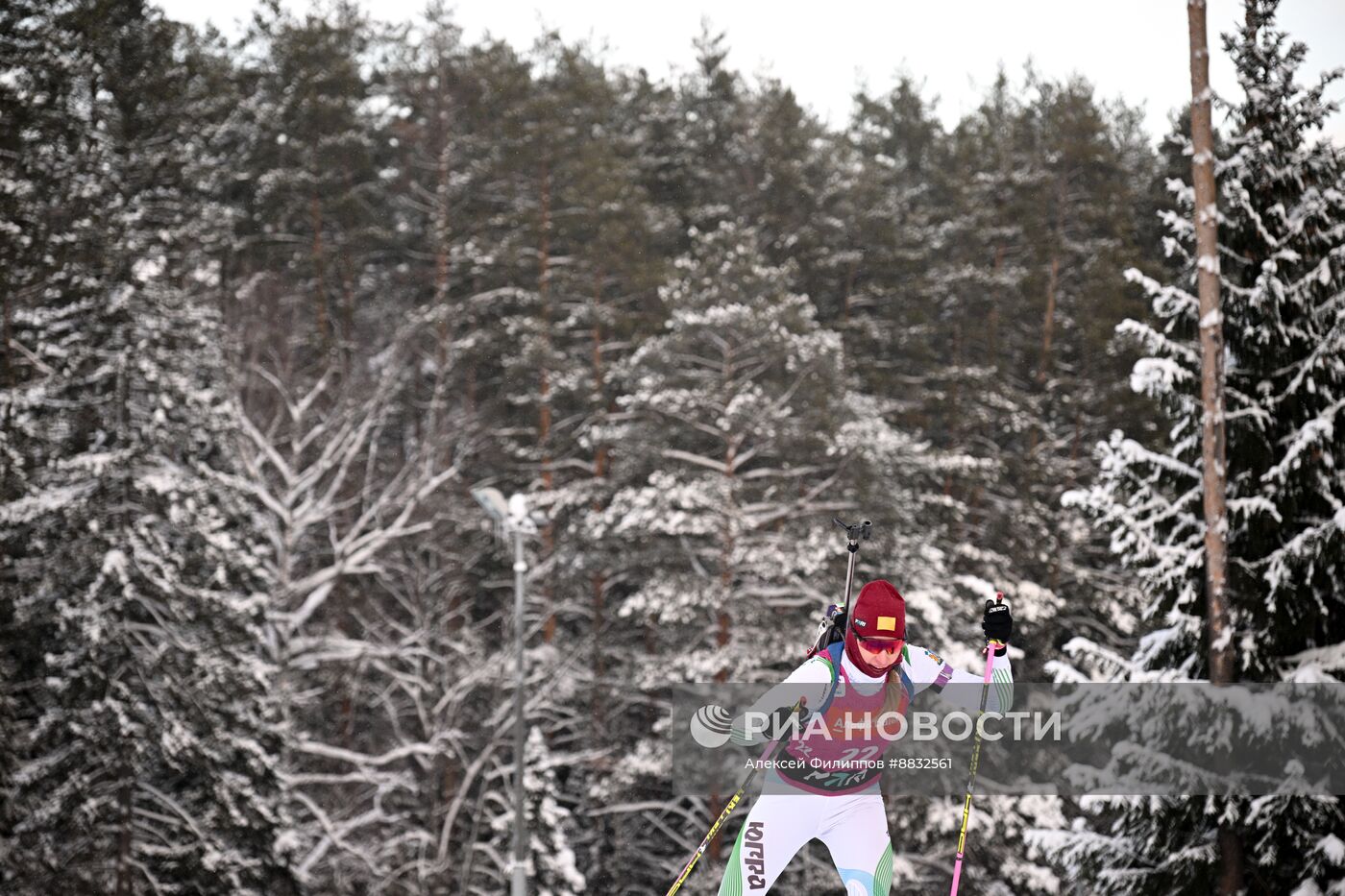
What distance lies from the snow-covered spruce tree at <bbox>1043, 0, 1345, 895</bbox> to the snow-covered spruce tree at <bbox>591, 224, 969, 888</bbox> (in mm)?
7614

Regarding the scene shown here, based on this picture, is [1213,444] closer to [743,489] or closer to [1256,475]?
[1256,475]

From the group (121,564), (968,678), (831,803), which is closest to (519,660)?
(121,564)

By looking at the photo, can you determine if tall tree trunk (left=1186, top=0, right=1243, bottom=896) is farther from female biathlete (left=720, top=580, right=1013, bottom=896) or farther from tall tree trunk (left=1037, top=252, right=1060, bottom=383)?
tall tree trunk (left=1037, top=252, right=1060, bottom=383)

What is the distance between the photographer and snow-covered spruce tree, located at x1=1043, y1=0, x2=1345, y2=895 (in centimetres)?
954

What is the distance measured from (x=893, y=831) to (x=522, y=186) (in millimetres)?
15084

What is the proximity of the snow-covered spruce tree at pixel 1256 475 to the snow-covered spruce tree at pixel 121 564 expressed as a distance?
11.5 metres

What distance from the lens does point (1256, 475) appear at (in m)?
10.2

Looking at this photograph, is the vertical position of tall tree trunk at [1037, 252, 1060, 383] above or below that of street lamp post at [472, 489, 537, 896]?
above

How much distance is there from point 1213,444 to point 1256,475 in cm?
71

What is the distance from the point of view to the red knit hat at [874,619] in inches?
201

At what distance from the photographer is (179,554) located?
16781 millimetres

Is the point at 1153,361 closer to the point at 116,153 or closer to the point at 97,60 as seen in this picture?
the point at 116,153

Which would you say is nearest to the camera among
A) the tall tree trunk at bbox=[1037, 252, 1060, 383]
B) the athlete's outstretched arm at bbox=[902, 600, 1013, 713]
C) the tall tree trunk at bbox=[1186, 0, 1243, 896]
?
the athlete's outstretched arm at bbox=[902, 600, 1013, 713]

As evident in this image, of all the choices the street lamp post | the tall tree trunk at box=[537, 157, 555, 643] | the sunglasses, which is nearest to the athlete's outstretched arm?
the sunglasses
